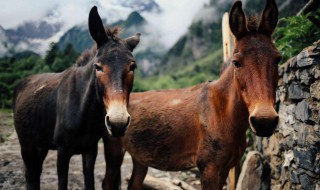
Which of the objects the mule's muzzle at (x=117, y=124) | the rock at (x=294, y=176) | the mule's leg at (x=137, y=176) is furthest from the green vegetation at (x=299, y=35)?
the mule's muzzle at (x=117, y=124)

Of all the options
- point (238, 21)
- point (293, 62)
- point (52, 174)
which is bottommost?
point (52, 174)

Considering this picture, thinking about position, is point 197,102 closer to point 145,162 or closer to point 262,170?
point 145,162

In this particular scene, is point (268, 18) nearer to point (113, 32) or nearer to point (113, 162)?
point (113, 32)

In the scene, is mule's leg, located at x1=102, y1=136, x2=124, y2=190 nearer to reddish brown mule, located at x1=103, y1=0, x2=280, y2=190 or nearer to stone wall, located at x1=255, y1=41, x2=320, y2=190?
reddish brown mule, located at x1=103, y1=0, x2=280, y2=190

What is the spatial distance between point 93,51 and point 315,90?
253 cm

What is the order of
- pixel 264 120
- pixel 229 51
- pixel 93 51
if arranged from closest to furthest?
pixel 264 120
pixel 93 51
pixel 229 51

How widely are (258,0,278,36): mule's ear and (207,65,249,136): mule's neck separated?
20.8 inches

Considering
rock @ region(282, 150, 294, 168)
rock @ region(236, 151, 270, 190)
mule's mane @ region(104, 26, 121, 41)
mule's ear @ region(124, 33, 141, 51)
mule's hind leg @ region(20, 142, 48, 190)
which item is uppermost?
mule's mane @ region(104, 26, 121, 41)

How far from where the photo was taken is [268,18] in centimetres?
281

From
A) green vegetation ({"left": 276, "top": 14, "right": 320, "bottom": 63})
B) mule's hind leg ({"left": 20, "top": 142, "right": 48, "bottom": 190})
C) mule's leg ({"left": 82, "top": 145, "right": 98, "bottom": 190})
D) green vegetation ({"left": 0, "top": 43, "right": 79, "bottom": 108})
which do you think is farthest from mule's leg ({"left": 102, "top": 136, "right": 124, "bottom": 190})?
green vegetation ({"left": 276, "top": 14, "right": 320, "bottom": 63})

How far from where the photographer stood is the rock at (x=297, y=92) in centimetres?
366

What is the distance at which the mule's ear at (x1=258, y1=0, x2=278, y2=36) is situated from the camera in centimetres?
279

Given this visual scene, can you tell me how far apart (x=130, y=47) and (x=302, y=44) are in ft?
9.52

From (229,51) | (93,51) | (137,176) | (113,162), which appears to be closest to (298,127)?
(137,176)
